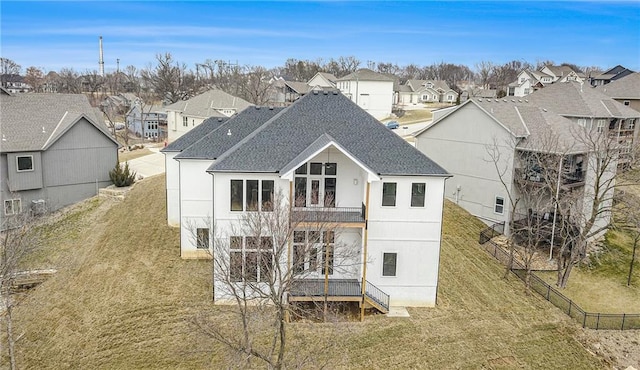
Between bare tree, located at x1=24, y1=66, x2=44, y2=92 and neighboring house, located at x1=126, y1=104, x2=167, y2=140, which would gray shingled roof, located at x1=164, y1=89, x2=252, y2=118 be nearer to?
neighboring house, located at x1=126, y1=104, x2=167, y2=140

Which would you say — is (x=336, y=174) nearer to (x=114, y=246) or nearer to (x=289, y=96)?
(x=114, y=246)

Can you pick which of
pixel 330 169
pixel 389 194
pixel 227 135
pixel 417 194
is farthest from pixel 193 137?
pixel 417 194

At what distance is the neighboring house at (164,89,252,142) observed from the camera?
172 ft

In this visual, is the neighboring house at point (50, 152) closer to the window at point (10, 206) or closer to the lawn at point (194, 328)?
the window at point (10, 206)

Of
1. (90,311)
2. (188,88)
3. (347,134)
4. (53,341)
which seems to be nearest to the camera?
(53,341)

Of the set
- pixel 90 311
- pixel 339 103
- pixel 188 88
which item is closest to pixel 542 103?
pixel 339 103

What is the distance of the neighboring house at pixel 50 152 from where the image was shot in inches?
1204

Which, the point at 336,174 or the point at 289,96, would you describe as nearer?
the point at 336,174

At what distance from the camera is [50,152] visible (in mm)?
32125

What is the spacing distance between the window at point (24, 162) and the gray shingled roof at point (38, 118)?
1.76ft

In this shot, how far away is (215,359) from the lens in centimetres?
1661

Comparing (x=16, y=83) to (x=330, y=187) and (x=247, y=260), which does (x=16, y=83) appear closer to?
(x=330, y=187)

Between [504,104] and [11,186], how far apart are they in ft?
104

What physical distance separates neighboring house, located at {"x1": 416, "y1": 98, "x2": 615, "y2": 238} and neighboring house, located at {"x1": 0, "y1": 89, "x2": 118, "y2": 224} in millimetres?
23562
